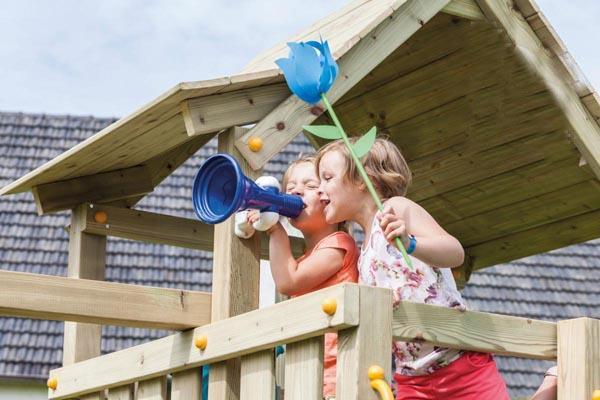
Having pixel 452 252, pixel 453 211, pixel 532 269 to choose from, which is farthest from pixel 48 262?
pixel 452 252

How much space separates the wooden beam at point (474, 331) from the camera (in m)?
3.40

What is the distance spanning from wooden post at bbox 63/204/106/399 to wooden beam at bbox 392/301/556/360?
6.54 ft

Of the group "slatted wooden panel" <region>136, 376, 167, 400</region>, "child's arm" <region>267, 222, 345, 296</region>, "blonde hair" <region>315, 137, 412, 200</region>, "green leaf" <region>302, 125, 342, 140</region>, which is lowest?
"slatted wooden panel" <region>136, 376, 167, 400</region>

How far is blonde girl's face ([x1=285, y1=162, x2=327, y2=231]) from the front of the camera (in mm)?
4391

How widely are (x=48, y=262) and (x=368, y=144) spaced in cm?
1194

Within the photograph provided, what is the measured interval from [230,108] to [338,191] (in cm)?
46

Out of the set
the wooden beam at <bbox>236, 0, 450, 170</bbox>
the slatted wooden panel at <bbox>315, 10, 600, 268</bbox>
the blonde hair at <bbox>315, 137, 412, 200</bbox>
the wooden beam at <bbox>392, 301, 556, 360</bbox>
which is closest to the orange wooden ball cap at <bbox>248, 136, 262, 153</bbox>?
the wooden beam at <bbox>236, 0, 450, 170</bbox>

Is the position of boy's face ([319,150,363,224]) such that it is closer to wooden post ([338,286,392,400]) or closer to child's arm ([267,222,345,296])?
child's arm ([267,222,345,296])

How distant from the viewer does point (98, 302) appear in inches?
160

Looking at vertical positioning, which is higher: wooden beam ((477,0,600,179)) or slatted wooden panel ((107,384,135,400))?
wooden beam ((477,0,600,179))

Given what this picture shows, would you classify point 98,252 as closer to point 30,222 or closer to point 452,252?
point 452,252

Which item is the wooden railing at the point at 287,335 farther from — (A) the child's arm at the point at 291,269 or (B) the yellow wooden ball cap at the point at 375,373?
(A) the child's arm at the point at 291,269

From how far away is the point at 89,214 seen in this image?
5.14m

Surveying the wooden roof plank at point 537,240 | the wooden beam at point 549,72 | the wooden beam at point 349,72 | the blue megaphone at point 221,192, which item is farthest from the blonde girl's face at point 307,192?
the wooden roof plank at point 537,240
